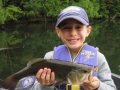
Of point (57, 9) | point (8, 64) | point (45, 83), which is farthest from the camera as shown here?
point (57, 9)

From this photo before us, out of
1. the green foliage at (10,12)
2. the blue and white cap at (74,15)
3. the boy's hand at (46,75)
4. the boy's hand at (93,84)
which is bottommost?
the boy's hand at (93,84)

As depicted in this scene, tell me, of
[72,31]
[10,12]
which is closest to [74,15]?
[72,31]

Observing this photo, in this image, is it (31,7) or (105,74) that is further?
(31,7)

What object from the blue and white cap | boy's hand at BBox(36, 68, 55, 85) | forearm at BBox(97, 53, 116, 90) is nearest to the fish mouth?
boy's hand at BBox(36, 68, 55, 85)

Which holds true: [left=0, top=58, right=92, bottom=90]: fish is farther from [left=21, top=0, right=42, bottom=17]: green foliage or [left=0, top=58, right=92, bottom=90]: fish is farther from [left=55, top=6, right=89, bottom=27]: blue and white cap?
[left=21, top=0, right=42, bottom=17]: green foliage

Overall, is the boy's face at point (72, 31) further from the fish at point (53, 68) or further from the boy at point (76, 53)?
the fish at point (53, 68)

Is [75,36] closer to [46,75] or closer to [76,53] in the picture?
[76,53]

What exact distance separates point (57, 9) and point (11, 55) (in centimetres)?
2546

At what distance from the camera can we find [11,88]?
2.35 metres

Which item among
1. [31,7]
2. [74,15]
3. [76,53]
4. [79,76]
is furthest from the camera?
[31,7]

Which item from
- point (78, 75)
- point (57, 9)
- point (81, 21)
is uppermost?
point (57, 9)

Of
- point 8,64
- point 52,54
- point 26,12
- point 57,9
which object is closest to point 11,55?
point 8,64

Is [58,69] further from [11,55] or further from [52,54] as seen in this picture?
[11,55]

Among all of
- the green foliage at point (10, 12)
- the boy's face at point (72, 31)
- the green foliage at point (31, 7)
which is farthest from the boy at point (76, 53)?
the green foliage at point (31, 7)
